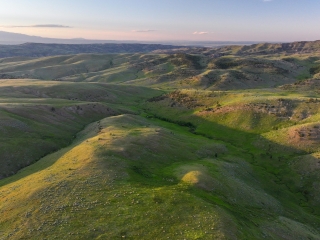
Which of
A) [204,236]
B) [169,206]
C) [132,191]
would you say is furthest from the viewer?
[132,191]

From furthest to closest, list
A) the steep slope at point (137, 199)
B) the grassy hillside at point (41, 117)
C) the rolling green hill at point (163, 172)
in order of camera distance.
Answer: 1. the grassy hillside at point (41, 117)
2. the rolling green hill at point (163, 172)
3. the steep slope at point (137, 199)

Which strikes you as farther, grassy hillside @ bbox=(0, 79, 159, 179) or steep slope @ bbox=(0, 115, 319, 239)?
grassy hillside @ bbox=(0, 79, 159, 179)

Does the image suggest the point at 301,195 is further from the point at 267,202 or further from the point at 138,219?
the point at 138,219

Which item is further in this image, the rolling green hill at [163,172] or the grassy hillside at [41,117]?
the grassy hillside at [41,117]

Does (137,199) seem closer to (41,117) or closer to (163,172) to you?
(163,172)

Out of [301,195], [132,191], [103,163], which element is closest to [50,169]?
[103,163]

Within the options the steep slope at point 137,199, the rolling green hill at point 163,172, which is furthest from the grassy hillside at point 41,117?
the steep slope at point 137,199

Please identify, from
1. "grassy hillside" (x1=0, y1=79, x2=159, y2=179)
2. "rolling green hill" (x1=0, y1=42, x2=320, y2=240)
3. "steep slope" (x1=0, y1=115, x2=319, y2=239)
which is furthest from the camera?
"grassy hillside" (x1=0, y1=79, x2=159, y2=179)

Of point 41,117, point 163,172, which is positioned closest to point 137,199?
point 163,172

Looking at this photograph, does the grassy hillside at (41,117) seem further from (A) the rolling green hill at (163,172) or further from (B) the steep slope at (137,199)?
(B) the steep slope at (137,199)

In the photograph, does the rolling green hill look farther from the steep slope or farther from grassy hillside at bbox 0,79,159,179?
grassy hillside at bbox 0,79,159,179

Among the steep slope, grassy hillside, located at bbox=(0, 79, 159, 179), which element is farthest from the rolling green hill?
grassy hillside, located at bbox=(0, 79, 159, 179)
